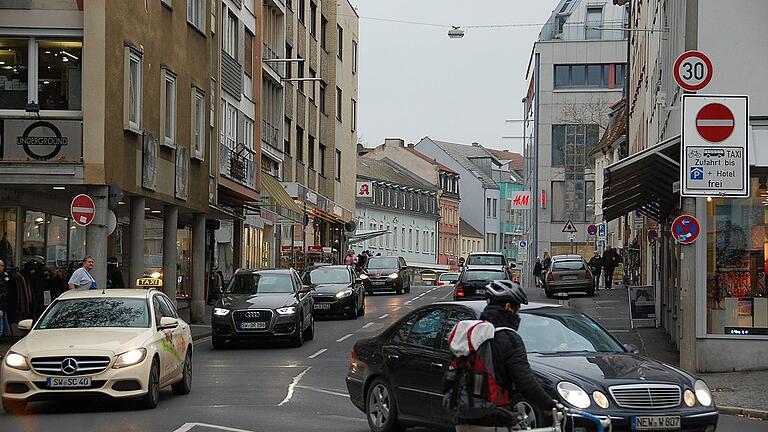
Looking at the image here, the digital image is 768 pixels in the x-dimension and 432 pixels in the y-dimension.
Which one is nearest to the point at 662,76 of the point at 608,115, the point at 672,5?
the point at 672,5

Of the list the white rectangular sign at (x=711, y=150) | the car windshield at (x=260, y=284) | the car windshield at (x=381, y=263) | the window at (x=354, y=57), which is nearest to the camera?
the white rectangular sign at (x=711, y=150)

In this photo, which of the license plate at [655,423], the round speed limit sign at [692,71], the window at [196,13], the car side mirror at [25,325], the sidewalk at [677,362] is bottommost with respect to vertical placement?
the sidewalk at [677,362]

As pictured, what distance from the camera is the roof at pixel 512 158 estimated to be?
529ft

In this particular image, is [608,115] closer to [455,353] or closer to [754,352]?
[754,352]

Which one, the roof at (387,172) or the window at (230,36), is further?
the roof at (387,172)

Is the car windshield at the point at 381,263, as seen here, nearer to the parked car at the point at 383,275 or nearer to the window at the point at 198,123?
the parked car at the point at 383,275

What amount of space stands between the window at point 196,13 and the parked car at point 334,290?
790cm

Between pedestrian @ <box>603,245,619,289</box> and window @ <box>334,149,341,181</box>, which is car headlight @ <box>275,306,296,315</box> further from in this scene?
window @ <box>334,149,341,181</box>

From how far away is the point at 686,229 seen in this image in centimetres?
1967

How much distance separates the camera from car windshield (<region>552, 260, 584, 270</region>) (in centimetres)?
4884

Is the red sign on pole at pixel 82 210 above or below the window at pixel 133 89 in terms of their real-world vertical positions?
below

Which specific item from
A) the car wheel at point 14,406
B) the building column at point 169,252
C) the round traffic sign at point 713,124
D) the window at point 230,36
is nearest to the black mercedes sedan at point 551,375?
the car wheel at point 14,406

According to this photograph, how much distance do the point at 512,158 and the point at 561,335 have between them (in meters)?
155

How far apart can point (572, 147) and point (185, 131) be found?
6105cm
